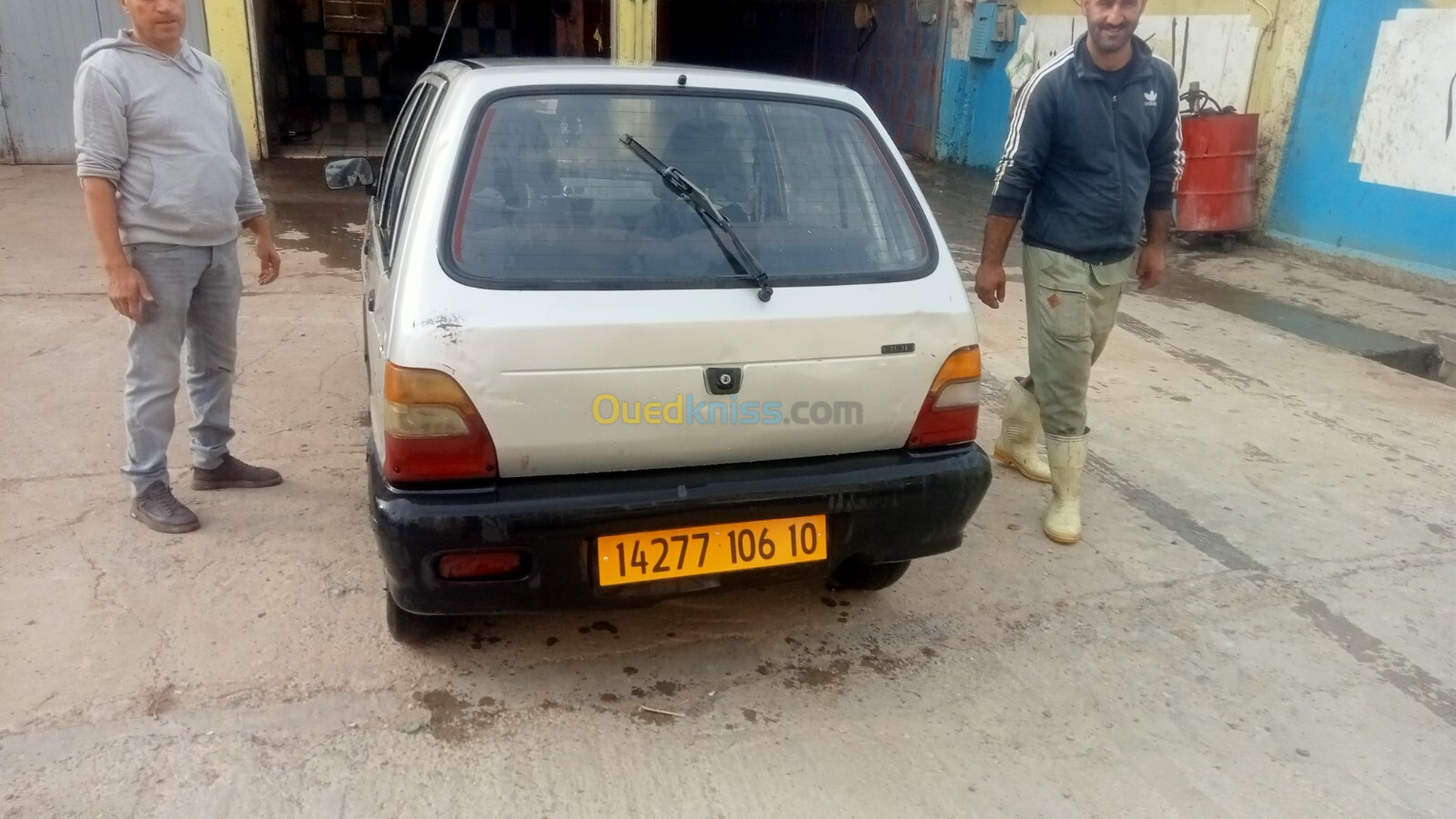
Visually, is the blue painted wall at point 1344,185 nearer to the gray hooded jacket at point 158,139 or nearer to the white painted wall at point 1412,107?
the white painted wall at point 1412,107

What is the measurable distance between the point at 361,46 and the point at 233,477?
1117 centimetres

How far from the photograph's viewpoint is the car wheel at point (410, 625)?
2.67 m

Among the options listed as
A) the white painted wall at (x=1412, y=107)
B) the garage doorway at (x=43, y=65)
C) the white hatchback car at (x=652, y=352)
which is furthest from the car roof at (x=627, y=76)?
the garage doorway at (x=43, y=65)

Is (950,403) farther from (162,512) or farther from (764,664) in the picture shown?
(162,512)

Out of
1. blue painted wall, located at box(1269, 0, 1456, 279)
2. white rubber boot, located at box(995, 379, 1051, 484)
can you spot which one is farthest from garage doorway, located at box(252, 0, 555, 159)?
white rubber boot, located at box(995, 379, 1051, 484)

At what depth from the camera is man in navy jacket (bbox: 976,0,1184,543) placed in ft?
10.9

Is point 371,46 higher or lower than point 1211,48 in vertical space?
lower

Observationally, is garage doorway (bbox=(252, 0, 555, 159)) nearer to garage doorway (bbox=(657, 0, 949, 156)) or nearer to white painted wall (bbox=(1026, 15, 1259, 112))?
garage doorway (bbox=(657, 0, 949, 156))

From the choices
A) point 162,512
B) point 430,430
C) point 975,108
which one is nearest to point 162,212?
point 162,512

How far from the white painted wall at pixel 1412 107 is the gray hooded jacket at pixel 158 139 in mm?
7442

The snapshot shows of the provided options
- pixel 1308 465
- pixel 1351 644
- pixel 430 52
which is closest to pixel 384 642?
pixel 1351 644

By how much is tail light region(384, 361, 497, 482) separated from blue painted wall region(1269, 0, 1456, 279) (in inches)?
287

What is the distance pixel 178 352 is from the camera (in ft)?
10.5

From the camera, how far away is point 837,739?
2.49 meters
